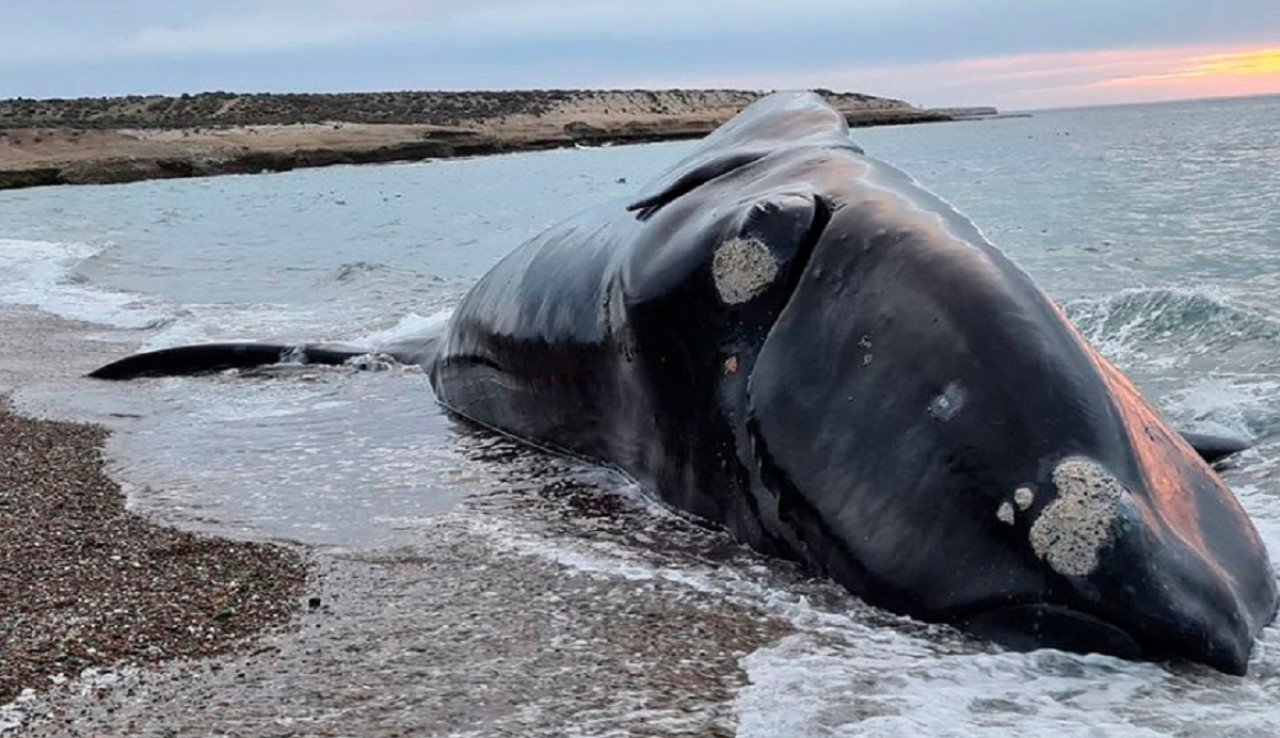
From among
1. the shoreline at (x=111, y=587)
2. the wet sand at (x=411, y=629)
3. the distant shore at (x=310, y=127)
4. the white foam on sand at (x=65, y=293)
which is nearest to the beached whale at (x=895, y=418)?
the wet sand at (x=411, y=629)

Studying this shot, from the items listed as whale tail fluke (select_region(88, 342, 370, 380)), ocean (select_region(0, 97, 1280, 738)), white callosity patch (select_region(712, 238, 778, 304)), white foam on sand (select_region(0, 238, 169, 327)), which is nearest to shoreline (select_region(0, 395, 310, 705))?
ocean (select_region(0, 97, 1280, 738))

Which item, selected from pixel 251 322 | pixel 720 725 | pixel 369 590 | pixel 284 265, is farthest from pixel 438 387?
pixel 284 265

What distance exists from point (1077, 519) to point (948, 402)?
1.87 ft

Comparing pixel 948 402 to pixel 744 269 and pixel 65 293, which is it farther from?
pixel 65 293

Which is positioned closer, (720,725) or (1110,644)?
(720,725)

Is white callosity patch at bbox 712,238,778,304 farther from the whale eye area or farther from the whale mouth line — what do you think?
the whale mouth line

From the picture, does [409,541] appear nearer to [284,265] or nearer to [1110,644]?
[1110,644]

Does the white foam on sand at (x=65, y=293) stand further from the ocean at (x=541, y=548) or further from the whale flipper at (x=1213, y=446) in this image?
the whale flipper at (x=1213, y=446)

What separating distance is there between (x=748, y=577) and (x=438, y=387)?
4.28m

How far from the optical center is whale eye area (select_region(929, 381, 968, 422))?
4.15 meters

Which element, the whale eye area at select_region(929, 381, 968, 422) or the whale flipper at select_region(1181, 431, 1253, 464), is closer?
the whale eye area at select_region(929, 381, 968, 422)

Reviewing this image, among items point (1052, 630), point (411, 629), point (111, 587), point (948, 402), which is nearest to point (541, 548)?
point (411, 629)

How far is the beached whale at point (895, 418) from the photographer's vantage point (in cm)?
381

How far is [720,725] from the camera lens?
3.49 metres
